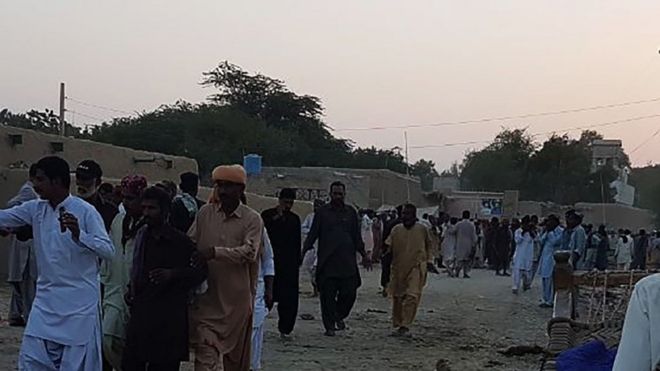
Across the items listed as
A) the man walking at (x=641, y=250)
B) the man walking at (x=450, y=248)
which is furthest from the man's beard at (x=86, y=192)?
→ the man walking at (x=641, y=250)

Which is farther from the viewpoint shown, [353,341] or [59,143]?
[59,143]

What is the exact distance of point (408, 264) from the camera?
41.5 feet

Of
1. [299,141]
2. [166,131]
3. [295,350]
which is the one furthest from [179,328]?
[299,141]

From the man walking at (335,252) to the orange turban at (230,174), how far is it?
5099mm

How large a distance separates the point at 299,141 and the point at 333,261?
50134 mm

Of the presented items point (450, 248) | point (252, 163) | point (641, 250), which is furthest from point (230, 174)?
point (252, 163)

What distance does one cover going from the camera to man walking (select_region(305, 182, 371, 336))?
12.2 meters

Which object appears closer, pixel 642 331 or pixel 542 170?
pixel 642 331

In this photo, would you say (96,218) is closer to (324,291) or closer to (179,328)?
(179,328)

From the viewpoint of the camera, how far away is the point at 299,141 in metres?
62.2

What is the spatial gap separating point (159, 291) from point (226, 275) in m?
0.60

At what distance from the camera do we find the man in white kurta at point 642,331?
2605 millimetres

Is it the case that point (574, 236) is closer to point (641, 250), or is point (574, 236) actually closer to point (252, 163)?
point (641, 250)

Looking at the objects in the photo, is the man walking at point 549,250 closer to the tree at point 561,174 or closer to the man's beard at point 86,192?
the man's beard at point 86,192
